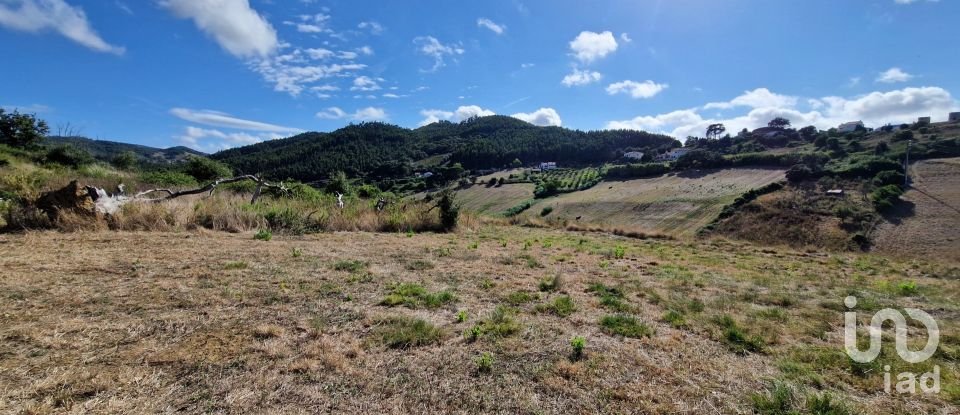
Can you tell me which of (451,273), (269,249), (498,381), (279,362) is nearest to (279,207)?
(269,249)

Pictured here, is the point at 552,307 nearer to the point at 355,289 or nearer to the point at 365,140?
the point at 355,289

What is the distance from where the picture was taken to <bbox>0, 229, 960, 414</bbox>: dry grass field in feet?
9.07

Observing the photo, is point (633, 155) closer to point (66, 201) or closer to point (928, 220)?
point (928, 220)

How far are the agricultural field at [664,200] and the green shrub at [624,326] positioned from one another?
3557cm

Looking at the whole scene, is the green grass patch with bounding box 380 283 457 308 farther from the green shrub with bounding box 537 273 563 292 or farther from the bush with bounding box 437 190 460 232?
the bush with bounding box 437 190 460 232

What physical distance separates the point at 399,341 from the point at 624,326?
102 inches

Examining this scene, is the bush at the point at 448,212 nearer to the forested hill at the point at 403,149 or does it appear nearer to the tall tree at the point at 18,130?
the tall tree at the point at 18,130

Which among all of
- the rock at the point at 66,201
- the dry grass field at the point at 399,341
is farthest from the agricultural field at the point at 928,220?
the rock at the point at 66,201

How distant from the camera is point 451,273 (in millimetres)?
7074

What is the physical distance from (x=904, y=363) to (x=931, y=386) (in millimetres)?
450

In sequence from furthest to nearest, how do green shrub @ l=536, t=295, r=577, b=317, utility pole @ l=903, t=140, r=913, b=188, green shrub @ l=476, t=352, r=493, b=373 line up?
utility pole @ l=903, t=140, r=913, b=188 < green shrub @ l=536, t=295, r=577, b=317 < green shrub @ l=476, t=352, r=493, b=373

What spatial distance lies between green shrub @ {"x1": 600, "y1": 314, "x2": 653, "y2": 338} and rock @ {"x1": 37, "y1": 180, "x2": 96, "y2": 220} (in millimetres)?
10825

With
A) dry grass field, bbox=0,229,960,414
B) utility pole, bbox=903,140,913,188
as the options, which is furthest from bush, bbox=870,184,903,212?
dry grass field, bbox=0,229,960,414

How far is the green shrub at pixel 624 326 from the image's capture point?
424 centimetres
